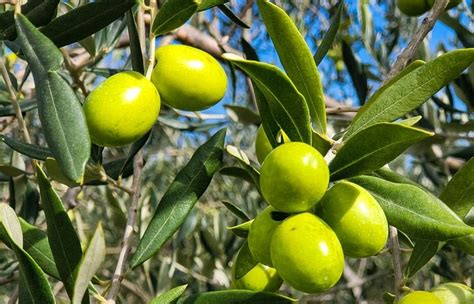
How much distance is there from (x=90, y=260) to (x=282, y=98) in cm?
39

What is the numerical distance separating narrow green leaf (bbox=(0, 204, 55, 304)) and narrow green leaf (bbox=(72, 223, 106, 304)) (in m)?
0.09

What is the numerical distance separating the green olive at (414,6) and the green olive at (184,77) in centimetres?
106

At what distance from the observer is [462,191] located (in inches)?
46.4

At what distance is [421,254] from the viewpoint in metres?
1.26

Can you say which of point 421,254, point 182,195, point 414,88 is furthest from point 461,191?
point 182,195

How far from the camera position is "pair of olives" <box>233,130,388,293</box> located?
88 cm

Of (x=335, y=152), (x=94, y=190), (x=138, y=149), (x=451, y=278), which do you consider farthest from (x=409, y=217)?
(x=94, y=190)

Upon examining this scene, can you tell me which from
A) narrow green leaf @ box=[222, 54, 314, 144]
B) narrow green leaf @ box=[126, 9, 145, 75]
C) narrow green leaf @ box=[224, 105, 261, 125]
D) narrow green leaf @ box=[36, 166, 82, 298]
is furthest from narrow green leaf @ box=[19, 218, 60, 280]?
narrow green leaf @ box=[224, 105, 261, 125]

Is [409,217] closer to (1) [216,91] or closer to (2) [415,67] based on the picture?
(2) [415,67]

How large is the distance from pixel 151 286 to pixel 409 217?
234 centimetres

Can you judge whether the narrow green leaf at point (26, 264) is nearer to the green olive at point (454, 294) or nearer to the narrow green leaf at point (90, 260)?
the narrow green leaf at point (90, 260)

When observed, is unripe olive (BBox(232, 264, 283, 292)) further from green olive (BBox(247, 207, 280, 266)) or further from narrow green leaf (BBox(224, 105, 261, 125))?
narrow green leaf (BBox(224, 105, 261, 125))

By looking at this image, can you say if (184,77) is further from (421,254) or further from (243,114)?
(243,114)

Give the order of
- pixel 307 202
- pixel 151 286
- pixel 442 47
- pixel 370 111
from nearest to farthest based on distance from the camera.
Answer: pixel 307 202, pixel 370 111, pixel 442 47, pixel 151 286
